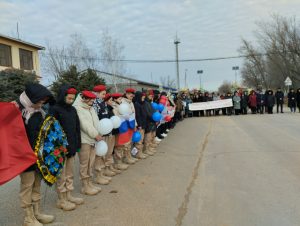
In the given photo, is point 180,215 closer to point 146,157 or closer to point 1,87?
point 146,157

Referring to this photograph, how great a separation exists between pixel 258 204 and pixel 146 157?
15.1 ft

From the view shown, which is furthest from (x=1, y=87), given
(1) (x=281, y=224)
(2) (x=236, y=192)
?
(1) (x=281, y=224)

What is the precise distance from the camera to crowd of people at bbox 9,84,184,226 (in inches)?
189

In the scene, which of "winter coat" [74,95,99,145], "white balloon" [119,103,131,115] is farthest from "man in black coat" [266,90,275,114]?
"winter coat" [74,95,99,145]

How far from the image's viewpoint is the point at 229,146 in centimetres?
1120

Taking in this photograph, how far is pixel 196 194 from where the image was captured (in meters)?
6.18

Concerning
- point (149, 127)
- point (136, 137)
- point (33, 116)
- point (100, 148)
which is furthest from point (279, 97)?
point (33, 116)

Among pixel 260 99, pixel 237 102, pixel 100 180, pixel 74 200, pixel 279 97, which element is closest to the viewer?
pixel 74 200

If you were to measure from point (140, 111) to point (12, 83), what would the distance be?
10514mm

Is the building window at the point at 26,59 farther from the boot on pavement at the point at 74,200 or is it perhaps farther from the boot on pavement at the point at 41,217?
the boot on pavement at the point at 41,217

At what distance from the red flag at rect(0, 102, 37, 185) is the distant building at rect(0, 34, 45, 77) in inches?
975

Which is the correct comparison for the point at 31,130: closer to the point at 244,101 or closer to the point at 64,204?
the point at 64,204

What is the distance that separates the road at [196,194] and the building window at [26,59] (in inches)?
1001

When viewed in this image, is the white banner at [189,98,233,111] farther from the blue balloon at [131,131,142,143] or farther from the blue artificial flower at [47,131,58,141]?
the blue artificial flower at [47,131,58,141]
